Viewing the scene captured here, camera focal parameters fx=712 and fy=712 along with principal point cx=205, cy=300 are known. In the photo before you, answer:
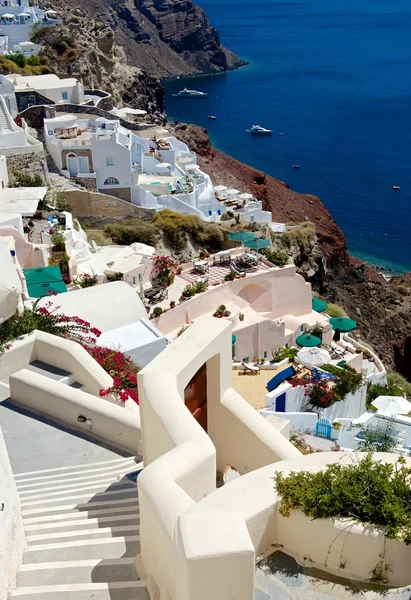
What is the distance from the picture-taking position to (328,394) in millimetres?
18141

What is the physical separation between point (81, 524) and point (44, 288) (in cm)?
1348

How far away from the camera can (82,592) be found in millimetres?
5855

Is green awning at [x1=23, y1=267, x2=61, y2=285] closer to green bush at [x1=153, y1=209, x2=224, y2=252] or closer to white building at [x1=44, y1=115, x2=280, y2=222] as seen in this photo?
green bush at [x1=153, y1=209, x2=224, y2=252]

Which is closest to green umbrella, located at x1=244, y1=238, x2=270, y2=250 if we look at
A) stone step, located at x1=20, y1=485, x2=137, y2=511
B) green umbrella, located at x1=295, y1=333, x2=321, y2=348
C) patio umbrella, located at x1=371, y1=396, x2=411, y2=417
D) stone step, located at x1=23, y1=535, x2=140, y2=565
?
green umbrella, located at x1=295, y1=333, x2=321, y2=348

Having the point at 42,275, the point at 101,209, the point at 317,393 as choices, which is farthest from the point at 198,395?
the point at 101,209

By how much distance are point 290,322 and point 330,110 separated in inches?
3045

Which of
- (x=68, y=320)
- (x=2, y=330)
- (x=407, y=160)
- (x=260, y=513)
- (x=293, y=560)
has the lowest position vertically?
(x=407, y=160)

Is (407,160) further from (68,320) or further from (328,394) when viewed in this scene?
(68,320)

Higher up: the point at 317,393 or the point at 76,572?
the point at 76,572

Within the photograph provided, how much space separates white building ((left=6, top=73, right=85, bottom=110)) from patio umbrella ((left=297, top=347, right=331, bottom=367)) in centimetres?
2809

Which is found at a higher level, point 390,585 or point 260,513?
point 260,513

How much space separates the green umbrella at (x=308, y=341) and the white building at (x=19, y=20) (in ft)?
132

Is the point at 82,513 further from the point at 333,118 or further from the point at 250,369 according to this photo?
the point at 333,118

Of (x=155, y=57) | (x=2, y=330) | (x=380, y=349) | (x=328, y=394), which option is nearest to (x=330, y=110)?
(x=155, y=57)
